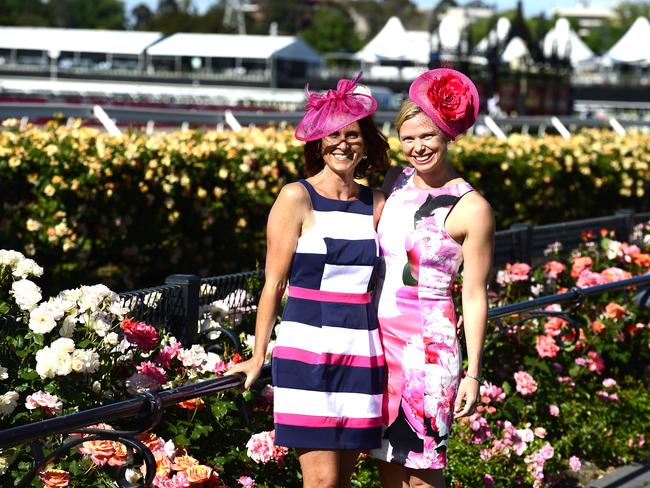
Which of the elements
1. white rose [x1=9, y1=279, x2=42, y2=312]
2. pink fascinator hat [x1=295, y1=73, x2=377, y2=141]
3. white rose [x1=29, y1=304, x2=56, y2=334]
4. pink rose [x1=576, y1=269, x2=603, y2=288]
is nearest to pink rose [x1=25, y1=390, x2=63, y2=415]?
white rose [x1=29, y1=304, x2=56, y2=334]

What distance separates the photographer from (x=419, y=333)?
3600 mm

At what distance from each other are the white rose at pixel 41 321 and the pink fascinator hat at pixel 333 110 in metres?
1.06

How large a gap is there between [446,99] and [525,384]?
2.84 meters

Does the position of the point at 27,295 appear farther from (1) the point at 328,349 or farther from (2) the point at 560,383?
(2) the point at 560,383

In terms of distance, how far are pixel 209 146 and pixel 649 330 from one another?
3.67m

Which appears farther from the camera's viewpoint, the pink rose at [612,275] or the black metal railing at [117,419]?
the pink rose at [612,275]

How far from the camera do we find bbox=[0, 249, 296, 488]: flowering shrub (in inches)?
148

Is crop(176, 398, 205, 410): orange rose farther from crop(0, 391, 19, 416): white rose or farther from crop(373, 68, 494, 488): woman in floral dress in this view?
crop(373, 68, 494, 488): woman in floral dress

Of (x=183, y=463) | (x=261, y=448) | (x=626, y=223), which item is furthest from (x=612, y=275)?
(x=183, y=463)

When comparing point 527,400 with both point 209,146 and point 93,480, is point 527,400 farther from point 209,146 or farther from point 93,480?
point 209,146

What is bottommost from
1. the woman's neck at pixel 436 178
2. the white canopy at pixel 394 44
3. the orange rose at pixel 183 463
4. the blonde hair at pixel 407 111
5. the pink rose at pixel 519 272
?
the orange rose at pixel 183 463

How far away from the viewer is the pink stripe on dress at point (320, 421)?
137 inches

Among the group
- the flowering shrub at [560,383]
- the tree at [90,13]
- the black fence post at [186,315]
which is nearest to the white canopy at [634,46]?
the flowering shrub at [560,383]

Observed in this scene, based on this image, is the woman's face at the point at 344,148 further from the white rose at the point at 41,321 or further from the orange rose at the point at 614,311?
the orange rose at the point at 614,311
